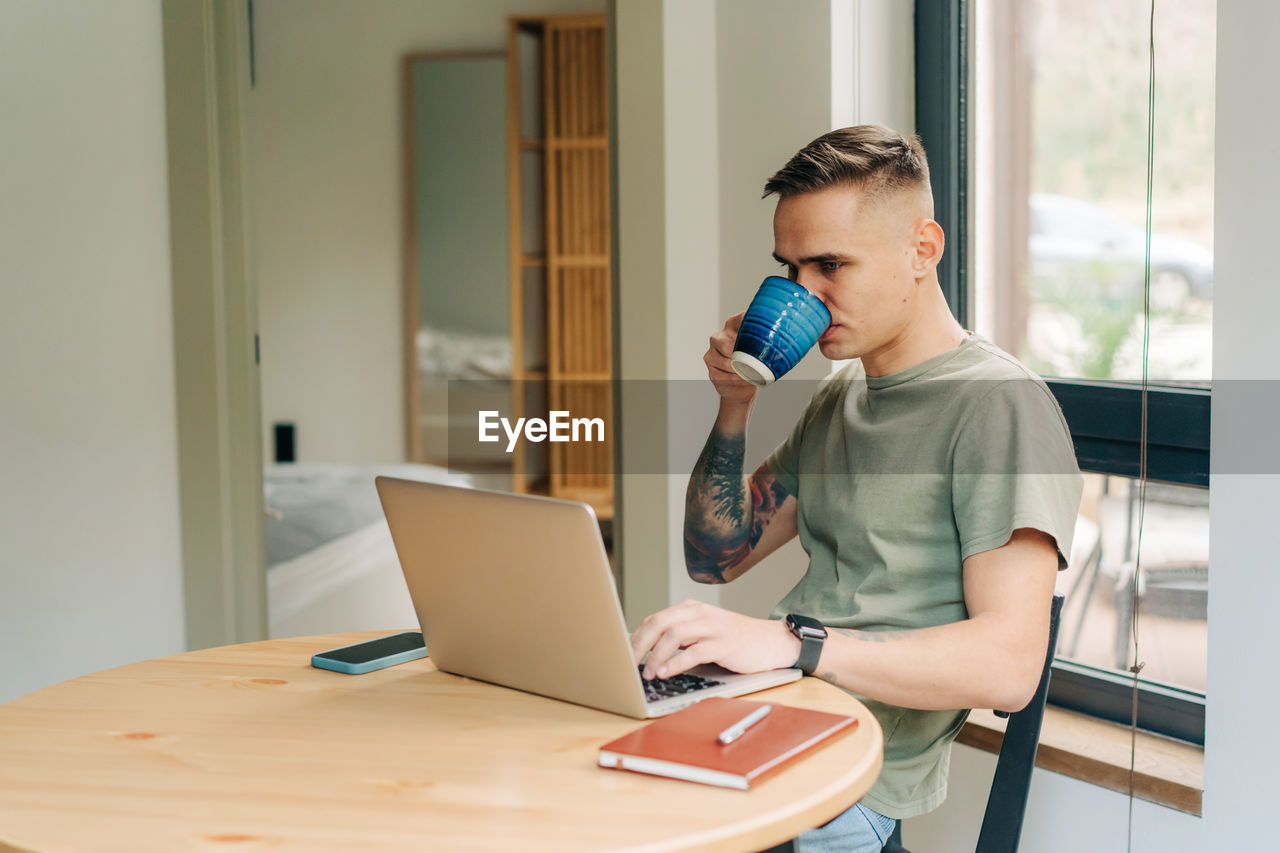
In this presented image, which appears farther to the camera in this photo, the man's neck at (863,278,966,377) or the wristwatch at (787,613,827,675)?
the man's neck at (863,278,966,377)

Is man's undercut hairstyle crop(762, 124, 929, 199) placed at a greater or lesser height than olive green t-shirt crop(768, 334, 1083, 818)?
greater

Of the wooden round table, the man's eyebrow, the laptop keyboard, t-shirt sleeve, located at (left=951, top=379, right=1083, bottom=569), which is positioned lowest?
the wooden round table

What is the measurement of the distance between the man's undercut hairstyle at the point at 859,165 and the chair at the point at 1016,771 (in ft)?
1.58

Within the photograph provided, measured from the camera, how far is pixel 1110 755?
4.67ft

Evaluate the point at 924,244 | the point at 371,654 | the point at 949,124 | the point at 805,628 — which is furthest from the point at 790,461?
the point at 949,124

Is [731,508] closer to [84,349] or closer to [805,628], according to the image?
[805,628]

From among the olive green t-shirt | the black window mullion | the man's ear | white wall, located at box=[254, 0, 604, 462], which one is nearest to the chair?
the olive green t-shirt

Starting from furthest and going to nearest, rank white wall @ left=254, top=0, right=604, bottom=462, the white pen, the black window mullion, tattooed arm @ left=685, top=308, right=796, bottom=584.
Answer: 1. white wall @ left=254, top=0, right=604, bottom=462
2. the black window mullion
3. tattooed arm @ left=685, top=308, right=796, bottom=584
4. the white pen

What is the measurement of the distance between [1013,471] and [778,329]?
28cm

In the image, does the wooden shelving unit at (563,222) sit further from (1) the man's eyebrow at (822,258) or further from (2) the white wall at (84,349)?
(1) the man's eyebrow at (822,258)

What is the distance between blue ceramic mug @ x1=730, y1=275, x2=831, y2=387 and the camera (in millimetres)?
1188

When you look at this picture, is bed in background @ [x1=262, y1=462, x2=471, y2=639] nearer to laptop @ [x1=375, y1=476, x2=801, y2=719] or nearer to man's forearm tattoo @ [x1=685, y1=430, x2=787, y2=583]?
man's forearm tattoo @ [x1=685, y1=430, x2=787, y2=583]

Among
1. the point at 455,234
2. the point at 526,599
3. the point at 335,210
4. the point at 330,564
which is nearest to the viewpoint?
the point at 526,599

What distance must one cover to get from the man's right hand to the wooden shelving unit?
113 inches
